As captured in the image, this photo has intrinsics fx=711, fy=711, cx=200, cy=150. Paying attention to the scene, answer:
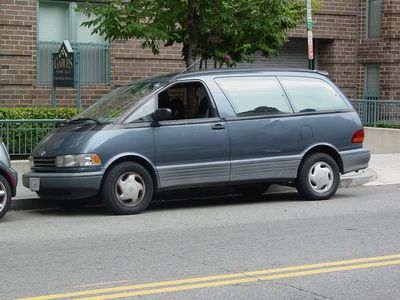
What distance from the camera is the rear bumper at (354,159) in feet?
35.8

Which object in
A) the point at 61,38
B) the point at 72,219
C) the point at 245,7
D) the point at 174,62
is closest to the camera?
the point at 72,219

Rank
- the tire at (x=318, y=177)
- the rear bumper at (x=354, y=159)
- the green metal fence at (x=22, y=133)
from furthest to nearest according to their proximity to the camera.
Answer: the green metal fence at (x=22, y=133)
the rear bumper at (x=354, y=159)
the tire at (x=318, y=177)

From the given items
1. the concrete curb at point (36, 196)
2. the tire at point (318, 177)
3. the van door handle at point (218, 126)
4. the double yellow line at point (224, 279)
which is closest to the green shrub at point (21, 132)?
the concrete curb at point (36, 196)

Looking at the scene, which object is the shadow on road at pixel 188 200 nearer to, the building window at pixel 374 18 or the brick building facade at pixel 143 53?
the brick building facade at pixel 143 53

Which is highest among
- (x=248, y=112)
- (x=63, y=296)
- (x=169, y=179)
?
(x=248, y=112)

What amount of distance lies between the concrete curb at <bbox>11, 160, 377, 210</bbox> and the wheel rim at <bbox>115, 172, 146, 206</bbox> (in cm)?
147

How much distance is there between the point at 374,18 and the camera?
71.6 ft

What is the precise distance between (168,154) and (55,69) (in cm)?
614

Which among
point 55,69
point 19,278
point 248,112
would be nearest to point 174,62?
point 55,69

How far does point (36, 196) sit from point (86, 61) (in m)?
7.51

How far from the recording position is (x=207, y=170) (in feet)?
32.6

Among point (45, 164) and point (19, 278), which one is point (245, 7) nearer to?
point (45, 164)

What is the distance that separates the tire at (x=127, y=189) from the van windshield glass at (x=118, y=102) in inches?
28.8

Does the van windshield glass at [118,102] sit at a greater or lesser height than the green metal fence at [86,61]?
lesser
